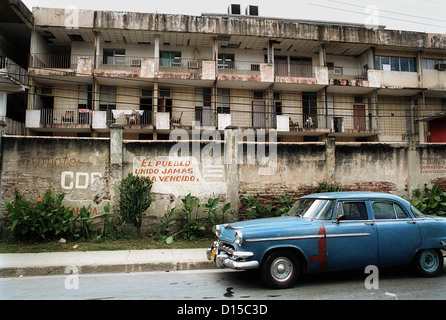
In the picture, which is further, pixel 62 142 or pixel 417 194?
pixel 417 194

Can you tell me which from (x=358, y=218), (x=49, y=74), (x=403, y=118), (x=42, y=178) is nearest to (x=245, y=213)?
(x=358, y=218)

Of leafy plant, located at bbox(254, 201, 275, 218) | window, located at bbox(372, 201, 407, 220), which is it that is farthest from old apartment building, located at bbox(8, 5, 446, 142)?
window, located at bbox(372, 201, 407, 220)

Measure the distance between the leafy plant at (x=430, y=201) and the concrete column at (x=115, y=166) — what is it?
369 inches

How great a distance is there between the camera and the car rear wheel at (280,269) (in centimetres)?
532

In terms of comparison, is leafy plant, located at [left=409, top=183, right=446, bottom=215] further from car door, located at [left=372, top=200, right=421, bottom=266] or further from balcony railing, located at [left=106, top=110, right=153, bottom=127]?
balcony railing, located at [left=106, top=110, right=153, bottom=127]

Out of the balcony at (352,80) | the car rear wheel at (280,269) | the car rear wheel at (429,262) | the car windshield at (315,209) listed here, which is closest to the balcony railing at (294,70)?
the balcony at (352,80)

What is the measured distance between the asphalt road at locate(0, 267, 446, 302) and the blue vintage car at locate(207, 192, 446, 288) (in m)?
0.31

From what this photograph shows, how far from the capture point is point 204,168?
10.1 metres

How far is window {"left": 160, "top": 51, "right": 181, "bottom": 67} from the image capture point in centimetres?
2228

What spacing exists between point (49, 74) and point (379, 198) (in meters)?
20.3

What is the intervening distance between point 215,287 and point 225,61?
19.6m

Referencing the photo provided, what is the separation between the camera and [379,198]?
240 inches

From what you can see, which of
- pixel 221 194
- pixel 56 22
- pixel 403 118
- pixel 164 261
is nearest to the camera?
pixel 164 261
